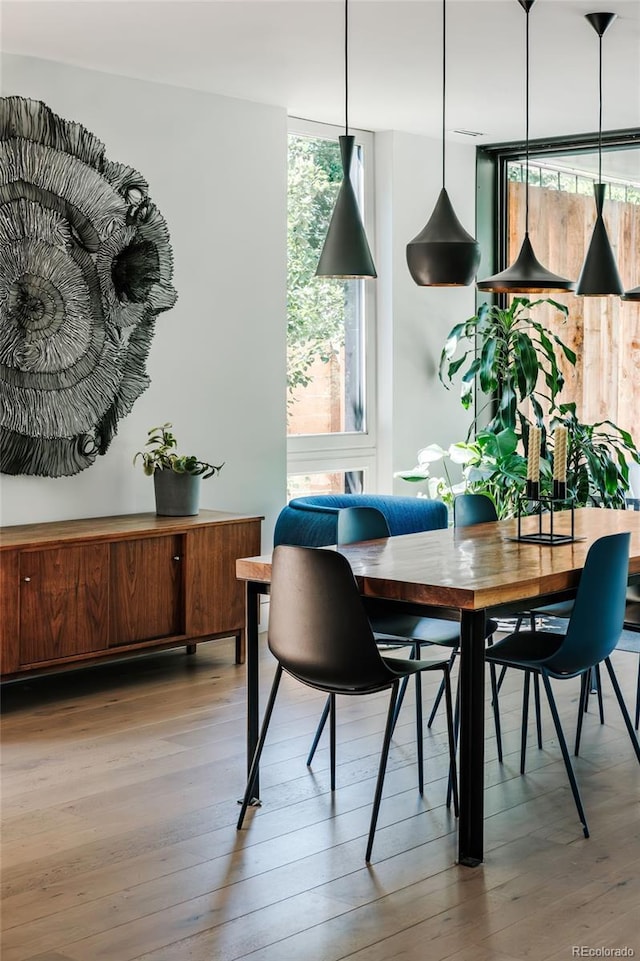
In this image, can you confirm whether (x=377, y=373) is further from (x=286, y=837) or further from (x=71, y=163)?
(x=286, y=837)

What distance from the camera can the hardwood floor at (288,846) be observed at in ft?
8.87

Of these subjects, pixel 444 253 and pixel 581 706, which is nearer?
pixel 444 253

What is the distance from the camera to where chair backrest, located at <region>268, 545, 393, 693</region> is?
3.15 meters

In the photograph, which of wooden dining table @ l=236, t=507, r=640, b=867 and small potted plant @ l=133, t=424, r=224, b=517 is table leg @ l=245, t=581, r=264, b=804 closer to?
wooden dining table @ l=236, t=507, r=640, b=867

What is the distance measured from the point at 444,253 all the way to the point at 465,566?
1.04 m

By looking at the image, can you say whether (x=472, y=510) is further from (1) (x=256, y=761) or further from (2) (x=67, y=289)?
(2) (x=67, y=289)

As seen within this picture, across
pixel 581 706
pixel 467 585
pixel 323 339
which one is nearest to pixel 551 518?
pixel 581 706

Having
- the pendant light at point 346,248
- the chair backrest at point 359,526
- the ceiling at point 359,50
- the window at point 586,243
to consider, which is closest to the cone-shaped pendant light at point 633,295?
the ceiling at point 359,50

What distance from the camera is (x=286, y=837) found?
3309 mm

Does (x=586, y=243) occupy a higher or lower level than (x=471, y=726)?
higher

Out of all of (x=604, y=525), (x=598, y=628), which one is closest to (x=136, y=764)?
(x=598, y=628)

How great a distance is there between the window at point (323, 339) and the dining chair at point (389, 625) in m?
2.22

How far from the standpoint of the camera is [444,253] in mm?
3811

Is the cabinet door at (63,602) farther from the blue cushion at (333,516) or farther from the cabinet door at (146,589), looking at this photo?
the blue cushion at (333,516)
